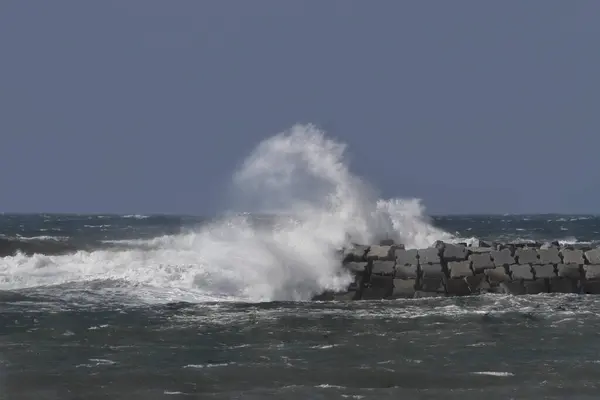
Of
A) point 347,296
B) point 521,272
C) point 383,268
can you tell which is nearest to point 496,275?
point 521,272

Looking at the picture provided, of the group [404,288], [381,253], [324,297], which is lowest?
[324,297]

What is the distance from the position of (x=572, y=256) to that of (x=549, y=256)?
587 millimetres

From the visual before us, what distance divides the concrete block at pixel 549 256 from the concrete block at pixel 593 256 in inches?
29.2

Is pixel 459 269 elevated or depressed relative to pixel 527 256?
depressed

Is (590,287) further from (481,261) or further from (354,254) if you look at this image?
(354,254)

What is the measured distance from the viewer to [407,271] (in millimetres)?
15344

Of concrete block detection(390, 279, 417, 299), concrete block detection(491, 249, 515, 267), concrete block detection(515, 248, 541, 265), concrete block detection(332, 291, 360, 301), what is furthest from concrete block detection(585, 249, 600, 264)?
concrete block detection(332, 291, 360, 301)

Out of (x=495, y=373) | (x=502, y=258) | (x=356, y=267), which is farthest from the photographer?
(x=502, y=258)

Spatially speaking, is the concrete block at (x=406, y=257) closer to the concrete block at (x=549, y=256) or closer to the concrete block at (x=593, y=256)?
the concrete block at (x=549, y=256)

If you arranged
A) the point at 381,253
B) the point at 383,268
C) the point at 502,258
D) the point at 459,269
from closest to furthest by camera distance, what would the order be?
the point at 459,269 < the point at 383,268 < the point at 502,258 < the point at 381,253

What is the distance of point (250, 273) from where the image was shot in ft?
51.2

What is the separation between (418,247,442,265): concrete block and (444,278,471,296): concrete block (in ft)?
2.99

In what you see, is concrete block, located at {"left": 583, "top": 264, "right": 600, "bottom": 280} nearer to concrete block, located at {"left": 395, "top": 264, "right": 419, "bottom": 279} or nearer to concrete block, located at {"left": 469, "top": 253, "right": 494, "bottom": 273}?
concrete block, located at {"left": 469, "top": 253, "right": 494, "bottom": 273}

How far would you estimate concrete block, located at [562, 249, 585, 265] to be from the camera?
51.5 feet
